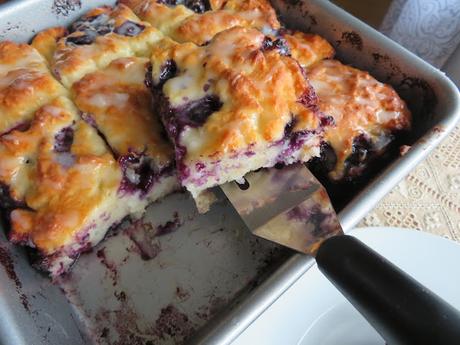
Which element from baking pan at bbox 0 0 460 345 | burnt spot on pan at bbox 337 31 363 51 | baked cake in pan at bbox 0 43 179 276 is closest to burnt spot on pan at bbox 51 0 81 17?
baking pan at bbox 0 0 460 345

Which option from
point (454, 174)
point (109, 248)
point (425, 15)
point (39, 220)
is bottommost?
point (109, 248)

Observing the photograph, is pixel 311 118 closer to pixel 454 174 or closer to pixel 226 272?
pixel 226 272

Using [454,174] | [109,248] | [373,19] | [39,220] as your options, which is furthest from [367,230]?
[373,19]

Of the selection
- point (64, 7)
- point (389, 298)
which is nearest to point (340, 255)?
point (389, 298)

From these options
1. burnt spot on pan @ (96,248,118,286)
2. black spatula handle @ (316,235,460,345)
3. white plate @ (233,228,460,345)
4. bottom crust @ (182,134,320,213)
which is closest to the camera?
black spatula handle @ (316,235,460,345)

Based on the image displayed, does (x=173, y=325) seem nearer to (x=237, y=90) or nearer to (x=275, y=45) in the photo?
(x=237, y=90)

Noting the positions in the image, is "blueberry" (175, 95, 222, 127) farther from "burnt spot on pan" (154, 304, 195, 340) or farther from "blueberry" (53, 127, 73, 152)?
"burnt spot on pan" (154, 304, 195, 340)
